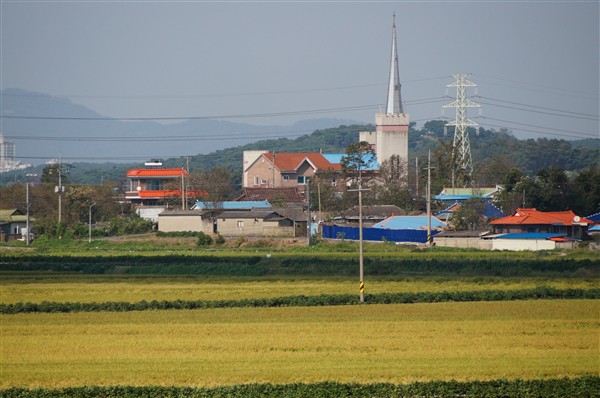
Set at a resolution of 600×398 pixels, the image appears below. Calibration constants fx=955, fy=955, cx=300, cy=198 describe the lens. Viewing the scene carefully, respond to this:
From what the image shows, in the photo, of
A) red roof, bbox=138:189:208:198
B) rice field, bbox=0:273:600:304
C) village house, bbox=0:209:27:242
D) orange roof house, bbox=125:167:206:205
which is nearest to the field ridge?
rice field, bbox=0:273:600:304

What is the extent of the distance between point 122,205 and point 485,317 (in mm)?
77917

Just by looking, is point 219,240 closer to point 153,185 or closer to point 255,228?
point 255,228

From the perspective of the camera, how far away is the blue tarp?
7219 centimetres

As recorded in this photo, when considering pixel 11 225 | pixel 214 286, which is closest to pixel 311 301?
pixel 214 286

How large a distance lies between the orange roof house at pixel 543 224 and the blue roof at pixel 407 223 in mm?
6930

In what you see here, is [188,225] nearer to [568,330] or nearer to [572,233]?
[572,233]

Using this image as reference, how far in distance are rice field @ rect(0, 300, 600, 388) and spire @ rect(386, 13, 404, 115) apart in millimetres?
86703

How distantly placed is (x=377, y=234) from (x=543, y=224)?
12.9m

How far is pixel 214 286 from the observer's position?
48219 millimetres

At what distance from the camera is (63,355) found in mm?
29469

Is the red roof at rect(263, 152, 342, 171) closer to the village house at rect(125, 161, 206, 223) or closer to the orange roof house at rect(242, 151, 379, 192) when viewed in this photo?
the orange roof house at rect(242, 151, 379, 192)

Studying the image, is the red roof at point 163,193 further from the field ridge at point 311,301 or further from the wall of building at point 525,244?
the field ridge at point 311,301

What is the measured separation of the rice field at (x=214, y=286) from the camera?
44.4 metres

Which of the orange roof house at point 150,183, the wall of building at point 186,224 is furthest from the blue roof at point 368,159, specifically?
the wall of building at point 186,224
